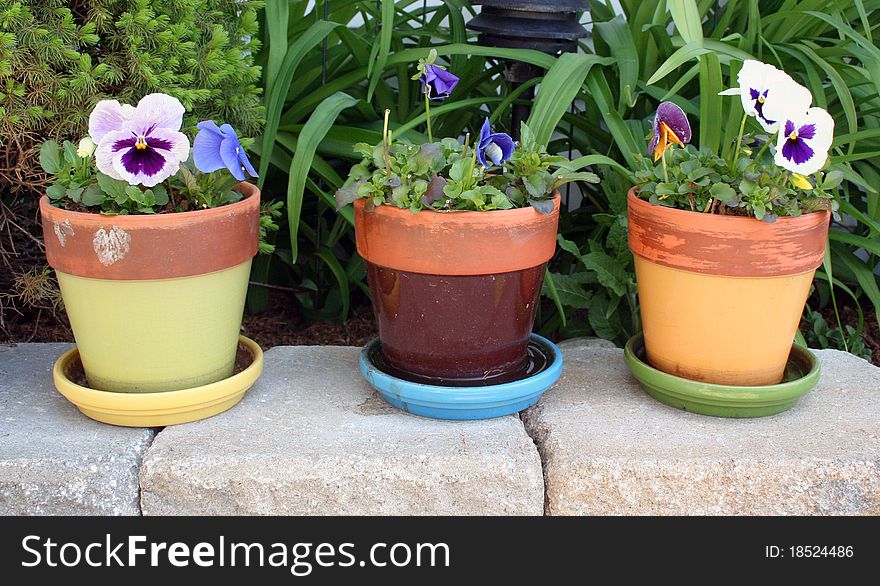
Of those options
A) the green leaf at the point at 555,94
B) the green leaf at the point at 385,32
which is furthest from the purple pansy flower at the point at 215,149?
the green leaf at the point at 555,94

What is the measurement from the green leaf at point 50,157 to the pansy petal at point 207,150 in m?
0.24

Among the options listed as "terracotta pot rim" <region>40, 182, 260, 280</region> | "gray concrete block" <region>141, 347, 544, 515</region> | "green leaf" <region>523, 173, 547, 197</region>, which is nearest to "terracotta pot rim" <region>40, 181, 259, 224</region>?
"terracotta pot rim" <region>40, 182, 260, 280</region>

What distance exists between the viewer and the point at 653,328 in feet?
5.50

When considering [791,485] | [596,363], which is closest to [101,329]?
[596,363]

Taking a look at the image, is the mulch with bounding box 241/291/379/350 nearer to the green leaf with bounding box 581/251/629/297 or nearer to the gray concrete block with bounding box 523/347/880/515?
the green leaf with bounding box 581/251/629/297

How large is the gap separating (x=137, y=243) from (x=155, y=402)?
261 mm

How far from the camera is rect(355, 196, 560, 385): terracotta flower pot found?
1510mm

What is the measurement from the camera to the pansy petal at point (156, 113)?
143 cm

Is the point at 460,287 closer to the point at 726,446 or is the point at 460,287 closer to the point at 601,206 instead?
the point at 726,446

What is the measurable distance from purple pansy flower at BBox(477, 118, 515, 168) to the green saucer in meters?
0.45

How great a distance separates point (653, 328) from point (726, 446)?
25cm

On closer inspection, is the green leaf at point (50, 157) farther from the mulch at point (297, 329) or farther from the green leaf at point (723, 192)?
the green leaf at point (723, 192)

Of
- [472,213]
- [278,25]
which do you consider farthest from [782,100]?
[278,25]

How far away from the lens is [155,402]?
153 cm
